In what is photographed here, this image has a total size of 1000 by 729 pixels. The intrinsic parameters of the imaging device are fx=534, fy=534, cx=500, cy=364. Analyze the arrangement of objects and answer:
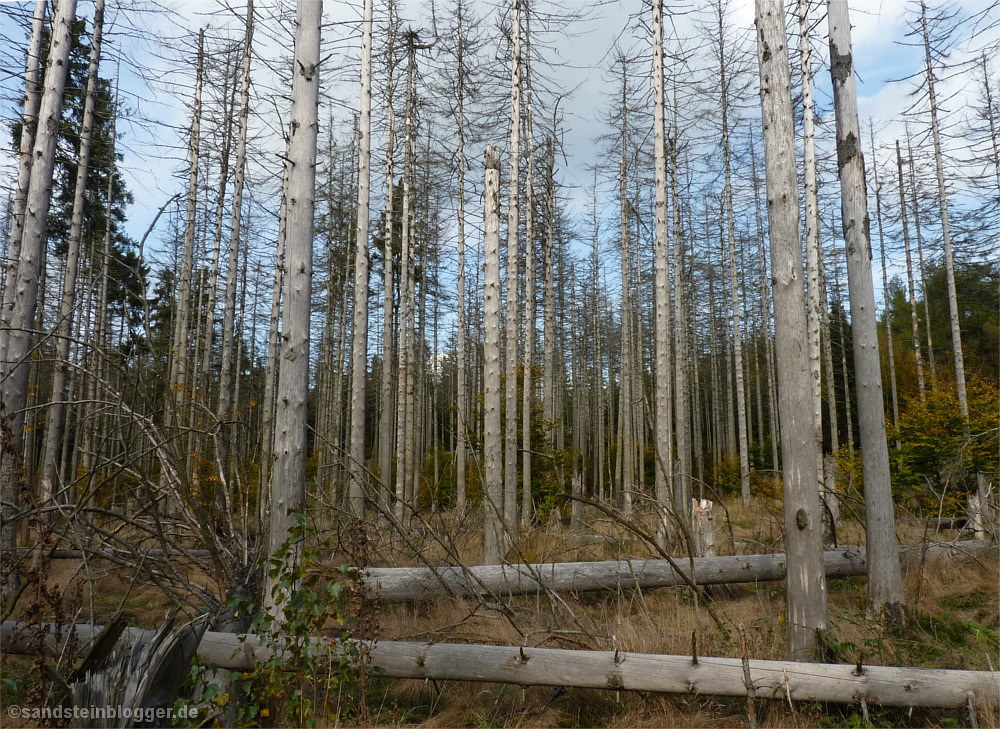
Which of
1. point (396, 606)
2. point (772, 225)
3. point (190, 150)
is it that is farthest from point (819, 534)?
point (190, 150)

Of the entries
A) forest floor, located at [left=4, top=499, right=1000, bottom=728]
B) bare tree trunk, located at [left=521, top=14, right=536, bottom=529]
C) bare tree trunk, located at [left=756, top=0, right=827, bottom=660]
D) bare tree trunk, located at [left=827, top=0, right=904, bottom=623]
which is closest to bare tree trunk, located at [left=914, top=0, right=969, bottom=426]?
forest floor, located at [left=4, top=499, right=1000, bottom=728]

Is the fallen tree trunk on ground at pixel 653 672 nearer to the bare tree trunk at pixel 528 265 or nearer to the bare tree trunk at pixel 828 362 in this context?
the bare tree trunk at pixel 528 265

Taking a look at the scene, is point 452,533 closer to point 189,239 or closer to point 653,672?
point 653,672

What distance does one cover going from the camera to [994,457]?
418 inches

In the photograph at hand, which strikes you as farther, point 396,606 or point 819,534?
point 396,606

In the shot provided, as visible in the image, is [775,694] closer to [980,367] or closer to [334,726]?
[334,726]

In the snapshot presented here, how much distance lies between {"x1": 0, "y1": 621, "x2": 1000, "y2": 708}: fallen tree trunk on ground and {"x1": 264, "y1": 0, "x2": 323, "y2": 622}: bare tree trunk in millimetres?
838

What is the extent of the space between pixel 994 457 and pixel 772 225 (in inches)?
395

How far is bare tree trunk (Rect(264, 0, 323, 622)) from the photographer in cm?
387

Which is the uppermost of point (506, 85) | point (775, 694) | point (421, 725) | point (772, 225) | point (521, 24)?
point (521, 24)

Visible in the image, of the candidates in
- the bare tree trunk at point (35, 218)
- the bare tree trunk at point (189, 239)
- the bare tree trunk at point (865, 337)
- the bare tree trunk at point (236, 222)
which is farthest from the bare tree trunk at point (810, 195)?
the bare tree trunk at point (189, 239)

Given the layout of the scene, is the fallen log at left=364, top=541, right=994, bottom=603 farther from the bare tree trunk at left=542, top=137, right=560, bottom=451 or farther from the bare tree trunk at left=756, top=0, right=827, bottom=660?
the bare tree trunk at left=542, top=137, right=560, bottom=451

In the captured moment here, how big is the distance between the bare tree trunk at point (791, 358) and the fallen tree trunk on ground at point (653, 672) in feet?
2.01

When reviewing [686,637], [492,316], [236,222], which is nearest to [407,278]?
[236,222]
